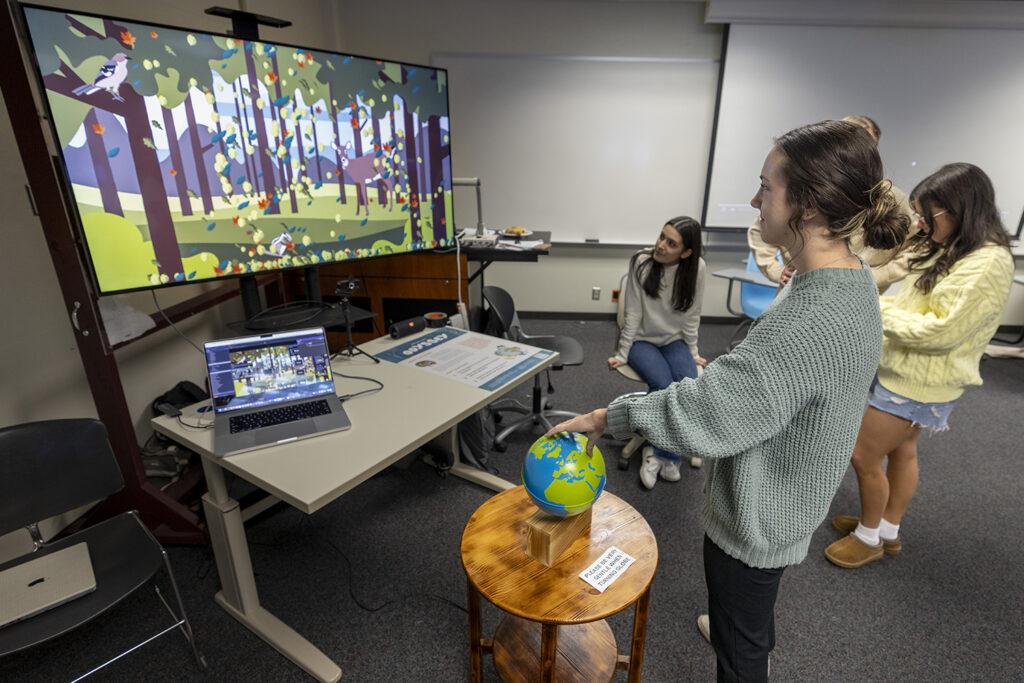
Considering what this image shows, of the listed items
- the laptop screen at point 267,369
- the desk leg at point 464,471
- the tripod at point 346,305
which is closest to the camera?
the laptop screen at point 267,369

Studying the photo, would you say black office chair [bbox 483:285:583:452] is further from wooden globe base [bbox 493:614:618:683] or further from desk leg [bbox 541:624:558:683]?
desk leg [bbox 541:624:558:683]

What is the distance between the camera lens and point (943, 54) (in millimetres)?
3578

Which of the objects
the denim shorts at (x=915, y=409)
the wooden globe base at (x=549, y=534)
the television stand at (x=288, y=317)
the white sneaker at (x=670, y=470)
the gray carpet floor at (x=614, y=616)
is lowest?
the gray carpet floor at (x=614, y=616)

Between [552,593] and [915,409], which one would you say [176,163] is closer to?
[552,593]

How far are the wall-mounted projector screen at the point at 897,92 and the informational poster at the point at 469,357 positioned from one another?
9.61 ft

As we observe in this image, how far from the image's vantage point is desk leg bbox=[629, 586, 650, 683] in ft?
3.83

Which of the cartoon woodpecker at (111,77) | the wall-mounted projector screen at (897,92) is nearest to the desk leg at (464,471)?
the cartoon woodpecker at (111,77)

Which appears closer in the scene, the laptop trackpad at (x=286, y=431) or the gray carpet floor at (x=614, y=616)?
the laptop trackpad at (x=286, y=431)

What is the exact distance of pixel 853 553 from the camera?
1862 mm

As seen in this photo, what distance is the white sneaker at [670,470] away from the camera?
235 centimetres

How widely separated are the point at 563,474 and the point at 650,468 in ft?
4.52

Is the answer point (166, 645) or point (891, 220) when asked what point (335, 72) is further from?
point (166, 645)

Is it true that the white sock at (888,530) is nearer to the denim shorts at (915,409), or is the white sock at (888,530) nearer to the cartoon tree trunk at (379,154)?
the denim shorts at (915,409)

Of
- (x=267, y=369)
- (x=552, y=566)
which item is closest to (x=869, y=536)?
(x=552, y=566)
